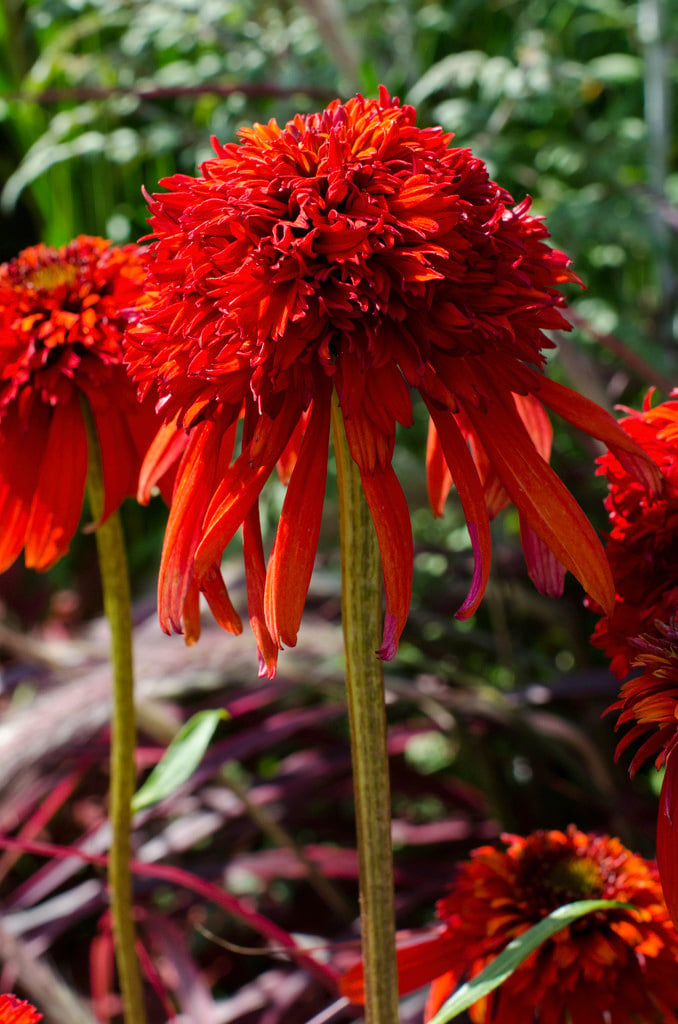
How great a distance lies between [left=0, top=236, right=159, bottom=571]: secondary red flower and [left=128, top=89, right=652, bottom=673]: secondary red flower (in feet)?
0.38

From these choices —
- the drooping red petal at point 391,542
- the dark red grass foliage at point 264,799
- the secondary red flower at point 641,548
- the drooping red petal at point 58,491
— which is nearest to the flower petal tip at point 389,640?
the drooping red petal at point 391,542

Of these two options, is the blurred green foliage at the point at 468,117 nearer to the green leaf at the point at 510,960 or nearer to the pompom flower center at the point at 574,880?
the pompom flower center at the point at 574,880

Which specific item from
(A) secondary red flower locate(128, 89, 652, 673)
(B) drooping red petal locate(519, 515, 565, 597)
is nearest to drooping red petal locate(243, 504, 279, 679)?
(A) secondary red flower locate(128, 89, 652, 673)

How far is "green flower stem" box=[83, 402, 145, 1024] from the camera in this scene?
1.72ft

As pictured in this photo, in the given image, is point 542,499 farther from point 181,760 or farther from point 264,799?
point 264,799

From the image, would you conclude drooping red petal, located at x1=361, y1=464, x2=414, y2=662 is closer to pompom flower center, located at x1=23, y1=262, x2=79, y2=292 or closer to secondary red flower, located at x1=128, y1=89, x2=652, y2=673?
secondary red flower, located at x1=128, y1=89, x2=652, y2=673

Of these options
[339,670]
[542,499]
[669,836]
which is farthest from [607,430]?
[339,670]

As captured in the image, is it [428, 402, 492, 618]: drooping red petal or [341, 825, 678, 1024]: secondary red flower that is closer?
[428, 402, 492, 618]: drooping red petal

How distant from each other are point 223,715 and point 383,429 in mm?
222

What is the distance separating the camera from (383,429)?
35 cm

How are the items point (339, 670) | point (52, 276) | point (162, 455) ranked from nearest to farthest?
1. point (162, 455)
2. point (52, 276)
3. point (339, 670)

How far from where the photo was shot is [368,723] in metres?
0.39

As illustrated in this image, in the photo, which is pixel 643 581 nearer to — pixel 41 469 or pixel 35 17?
pixel 41 469

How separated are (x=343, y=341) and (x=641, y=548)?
15cm
